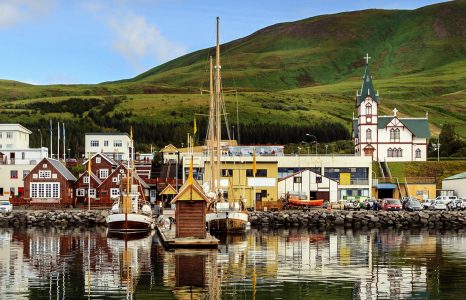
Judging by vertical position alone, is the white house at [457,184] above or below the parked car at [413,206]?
above

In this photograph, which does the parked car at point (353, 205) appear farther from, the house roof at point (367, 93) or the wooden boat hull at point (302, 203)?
the house roof at point (367, 93)

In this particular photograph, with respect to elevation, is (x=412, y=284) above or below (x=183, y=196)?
below

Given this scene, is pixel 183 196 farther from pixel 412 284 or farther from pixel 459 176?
pixel 459 176

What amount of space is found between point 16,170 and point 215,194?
5779cm

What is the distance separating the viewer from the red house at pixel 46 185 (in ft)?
371

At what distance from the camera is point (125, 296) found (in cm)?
3500

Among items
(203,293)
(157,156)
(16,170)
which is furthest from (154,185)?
(203,293)

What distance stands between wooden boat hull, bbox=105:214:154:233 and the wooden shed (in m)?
18.6

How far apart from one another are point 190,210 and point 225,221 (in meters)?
15.5

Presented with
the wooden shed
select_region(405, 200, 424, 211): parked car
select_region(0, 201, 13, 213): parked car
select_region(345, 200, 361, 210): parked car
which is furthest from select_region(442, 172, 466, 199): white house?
the wooden shed

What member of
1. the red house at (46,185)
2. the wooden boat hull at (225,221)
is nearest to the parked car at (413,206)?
the wooden boat hull at (225,221)

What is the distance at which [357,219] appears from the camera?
88250 mm

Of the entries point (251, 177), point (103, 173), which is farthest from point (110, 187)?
point (251, 177)

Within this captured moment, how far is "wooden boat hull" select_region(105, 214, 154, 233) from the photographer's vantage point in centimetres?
7506
